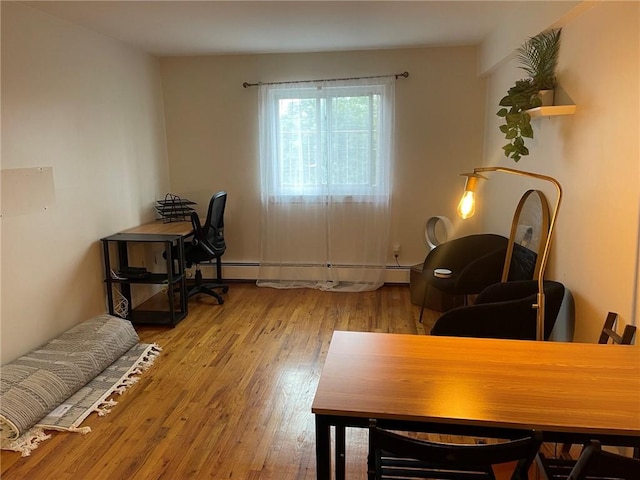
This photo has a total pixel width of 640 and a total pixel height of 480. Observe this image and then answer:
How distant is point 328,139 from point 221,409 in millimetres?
2914

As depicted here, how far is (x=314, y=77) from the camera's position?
4645 mm

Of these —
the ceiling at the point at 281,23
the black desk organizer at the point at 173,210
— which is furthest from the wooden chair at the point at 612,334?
the black desk organizer at the point at 173,210

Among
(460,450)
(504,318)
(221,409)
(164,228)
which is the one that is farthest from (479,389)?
(164,228)

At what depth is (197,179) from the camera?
504 centimetres

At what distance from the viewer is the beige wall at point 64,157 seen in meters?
2.92

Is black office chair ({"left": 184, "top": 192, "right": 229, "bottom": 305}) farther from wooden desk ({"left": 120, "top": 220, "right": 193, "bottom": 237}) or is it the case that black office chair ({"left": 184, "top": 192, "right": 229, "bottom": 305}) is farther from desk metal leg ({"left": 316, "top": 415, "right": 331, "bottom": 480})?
desk metal leg ({"left": 316, "top": 415, "right": 331, "bottom": 480})

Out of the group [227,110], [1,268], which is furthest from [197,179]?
[1,268]

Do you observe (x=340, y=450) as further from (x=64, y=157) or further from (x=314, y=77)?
(x=314, y=77)

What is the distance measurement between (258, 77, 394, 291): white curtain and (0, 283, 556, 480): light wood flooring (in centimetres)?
83

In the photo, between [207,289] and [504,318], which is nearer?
[504,318]

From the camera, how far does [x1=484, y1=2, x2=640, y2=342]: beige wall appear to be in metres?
1.94

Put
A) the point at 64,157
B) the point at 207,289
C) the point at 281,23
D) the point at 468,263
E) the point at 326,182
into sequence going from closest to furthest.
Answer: the point at 64,157, the point at 281,23, the point at 468,263, the point at 207,289, the point at 326,182

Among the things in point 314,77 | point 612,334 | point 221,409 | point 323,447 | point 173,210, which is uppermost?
point 314,77

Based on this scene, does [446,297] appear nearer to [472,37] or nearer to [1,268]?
[472,37]
